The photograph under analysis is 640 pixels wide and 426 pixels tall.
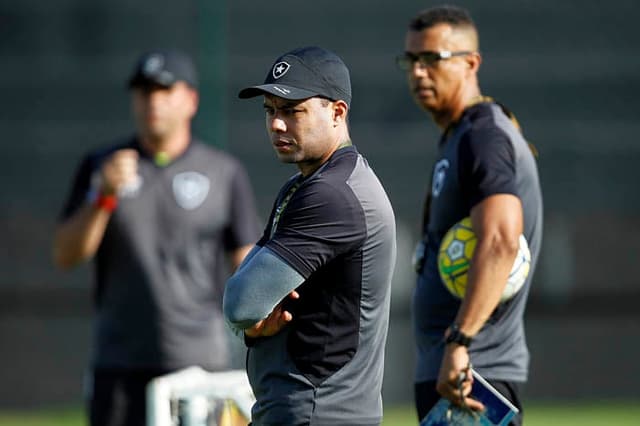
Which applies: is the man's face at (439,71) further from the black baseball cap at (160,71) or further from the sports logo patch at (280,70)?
the black baseball cap at (160,71)

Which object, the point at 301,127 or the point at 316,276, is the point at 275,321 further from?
the point at 301,127

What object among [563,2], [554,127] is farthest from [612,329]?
[563,2]

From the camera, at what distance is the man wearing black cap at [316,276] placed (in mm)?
4102

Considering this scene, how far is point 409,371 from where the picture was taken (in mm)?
12820

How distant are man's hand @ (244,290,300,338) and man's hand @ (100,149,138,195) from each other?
223cm

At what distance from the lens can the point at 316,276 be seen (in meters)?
4.18

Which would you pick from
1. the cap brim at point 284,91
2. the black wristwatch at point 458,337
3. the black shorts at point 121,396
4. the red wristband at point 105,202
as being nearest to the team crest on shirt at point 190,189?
the red wristband at point 105,202

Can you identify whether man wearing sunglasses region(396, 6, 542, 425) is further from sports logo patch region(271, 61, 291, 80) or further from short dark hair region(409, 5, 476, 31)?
sports logo patch region(271, 61, 291, 80)

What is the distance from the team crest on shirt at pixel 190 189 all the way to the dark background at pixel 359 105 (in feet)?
23.5

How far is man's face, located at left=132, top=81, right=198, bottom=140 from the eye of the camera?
22.2 feet

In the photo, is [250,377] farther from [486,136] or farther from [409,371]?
[409,371]

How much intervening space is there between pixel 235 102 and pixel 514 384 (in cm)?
931

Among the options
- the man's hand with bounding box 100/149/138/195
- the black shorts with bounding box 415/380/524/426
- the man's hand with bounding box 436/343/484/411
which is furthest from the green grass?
the man's hand with bounding box 436/343/484/411

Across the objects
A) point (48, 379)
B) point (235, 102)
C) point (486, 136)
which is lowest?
point (48, 379)
